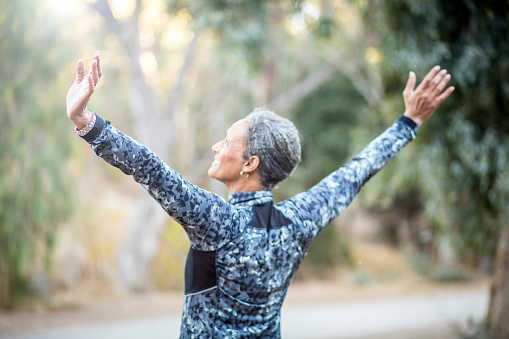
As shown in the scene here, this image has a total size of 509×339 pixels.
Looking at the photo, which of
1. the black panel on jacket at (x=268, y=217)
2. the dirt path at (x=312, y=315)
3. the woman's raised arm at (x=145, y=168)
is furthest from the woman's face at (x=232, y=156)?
the dirt path at (x=312, y=315)

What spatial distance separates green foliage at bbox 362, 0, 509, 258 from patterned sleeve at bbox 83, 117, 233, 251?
435cm

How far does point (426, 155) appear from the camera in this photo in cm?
616

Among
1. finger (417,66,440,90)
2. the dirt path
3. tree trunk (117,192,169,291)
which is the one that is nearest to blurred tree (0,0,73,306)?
the dirt path

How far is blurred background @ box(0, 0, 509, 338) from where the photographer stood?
18.3ft

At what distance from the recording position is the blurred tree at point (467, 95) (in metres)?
5.21

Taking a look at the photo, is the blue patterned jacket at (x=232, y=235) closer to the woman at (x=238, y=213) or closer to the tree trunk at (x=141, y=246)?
the woman at (x=238, y=213)

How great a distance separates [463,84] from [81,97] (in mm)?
4552

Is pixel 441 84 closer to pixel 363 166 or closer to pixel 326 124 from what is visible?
pixel 363 166

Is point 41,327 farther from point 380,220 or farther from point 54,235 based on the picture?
point 380,220

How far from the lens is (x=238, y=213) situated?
1.64 metres

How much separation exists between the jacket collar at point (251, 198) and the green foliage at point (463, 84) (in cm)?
403

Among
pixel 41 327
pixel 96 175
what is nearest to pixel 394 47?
pixel 41 327

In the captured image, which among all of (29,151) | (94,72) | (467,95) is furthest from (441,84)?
(29,151)

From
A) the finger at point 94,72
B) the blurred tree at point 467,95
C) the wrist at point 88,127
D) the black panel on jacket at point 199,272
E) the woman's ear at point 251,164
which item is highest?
the blurred tree at point 467,95
